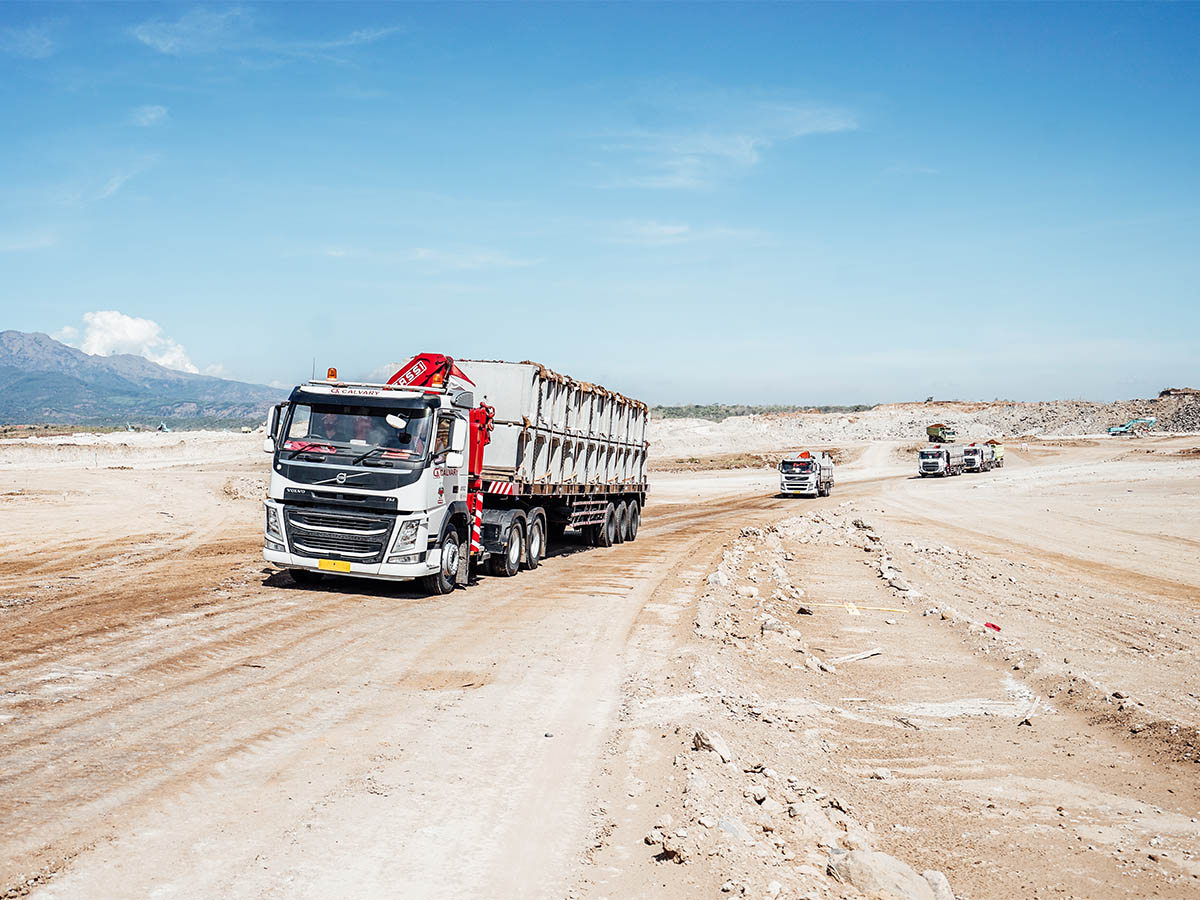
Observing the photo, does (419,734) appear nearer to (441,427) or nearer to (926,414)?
(441,427)

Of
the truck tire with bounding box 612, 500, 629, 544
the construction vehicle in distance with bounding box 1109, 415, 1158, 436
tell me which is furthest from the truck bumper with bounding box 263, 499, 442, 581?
the construction vehicle in distance with bounding box 1109, 415, 1158, 436

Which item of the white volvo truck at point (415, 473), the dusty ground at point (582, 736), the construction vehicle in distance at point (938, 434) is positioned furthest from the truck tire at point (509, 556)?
the construction vehicle in distance at point (938, 434)

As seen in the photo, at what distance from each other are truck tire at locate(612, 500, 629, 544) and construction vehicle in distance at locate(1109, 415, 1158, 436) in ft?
329

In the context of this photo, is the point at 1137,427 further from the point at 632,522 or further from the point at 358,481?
the point at 358,481

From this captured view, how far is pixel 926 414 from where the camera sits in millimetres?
138375

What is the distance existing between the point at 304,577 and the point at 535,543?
212 inches

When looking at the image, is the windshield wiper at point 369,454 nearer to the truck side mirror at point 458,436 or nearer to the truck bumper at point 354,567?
the truck side mirror at point 458,436

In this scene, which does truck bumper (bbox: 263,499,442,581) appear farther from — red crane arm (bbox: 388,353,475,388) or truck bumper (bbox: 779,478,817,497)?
truck bumper (bbox: 779,478,817,497)

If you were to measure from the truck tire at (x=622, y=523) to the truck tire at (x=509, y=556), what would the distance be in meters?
7.79

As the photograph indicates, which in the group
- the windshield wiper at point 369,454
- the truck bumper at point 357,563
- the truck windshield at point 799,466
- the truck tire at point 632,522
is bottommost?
the truck tire at point 632,522

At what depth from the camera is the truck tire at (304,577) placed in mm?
15188

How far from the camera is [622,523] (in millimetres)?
26469

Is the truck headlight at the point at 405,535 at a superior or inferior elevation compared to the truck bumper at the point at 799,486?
superior

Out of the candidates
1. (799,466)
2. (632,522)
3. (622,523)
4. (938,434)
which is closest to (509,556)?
(622,523)
